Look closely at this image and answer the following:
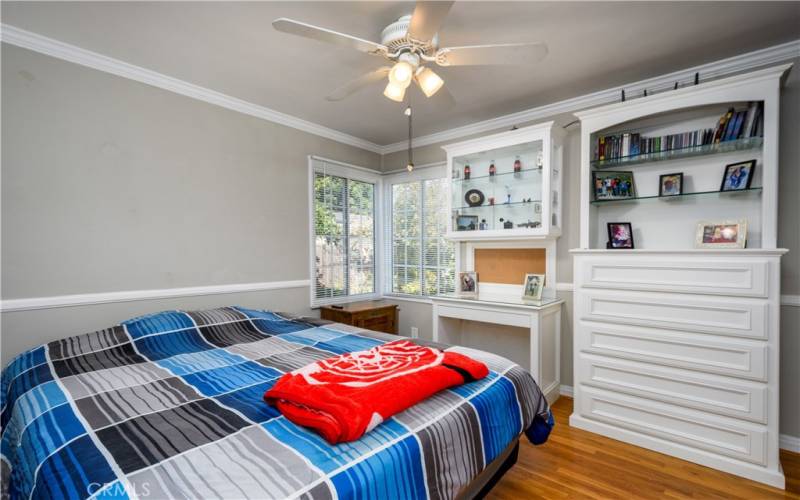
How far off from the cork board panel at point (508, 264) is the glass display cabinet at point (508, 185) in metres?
0.27

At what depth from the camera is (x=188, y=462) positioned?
3.27 ft

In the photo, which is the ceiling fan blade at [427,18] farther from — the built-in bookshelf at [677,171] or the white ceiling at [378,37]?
the built-in bookshelf at [677,171]

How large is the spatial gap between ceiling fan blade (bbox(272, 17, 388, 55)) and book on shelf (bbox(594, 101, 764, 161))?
6.24 feet

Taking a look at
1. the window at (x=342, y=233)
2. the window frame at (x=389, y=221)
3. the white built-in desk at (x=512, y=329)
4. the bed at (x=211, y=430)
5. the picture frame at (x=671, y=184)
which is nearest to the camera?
the bed at (x=211, y=430)

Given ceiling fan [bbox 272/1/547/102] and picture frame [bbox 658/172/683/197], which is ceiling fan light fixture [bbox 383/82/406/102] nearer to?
ceiling fan [bbox 272/1/547/102]

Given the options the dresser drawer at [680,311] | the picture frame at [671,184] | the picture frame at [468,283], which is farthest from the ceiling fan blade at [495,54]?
the picture frame at [468,283]

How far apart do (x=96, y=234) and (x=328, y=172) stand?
2.04 meters

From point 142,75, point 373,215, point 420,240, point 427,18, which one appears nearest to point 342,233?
point 373,215

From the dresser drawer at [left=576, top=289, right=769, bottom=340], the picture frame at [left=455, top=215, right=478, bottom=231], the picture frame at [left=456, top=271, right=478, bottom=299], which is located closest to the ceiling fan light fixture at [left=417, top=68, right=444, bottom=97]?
the picture frame at [left=455, top=215, right=478, bottom=231]

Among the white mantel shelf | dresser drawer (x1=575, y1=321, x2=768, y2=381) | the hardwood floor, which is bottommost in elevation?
the hardwood floor

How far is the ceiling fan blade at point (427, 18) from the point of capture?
53.7 inches

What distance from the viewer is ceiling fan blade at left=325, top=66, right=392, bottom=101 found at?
6.47 ft

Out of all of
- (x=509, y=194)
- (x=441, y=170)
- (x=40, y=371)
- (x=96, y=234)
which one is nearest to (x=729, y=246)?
(x=509, y=194)

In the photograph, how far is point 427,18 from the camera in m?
1.46
